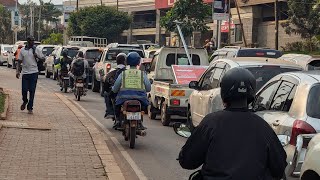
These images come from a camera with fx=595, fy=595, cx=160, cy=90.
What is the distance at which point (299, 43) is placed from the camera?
45781mm

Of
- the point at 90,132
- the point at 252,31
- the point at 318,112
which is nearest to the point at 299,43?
the point at 252,31

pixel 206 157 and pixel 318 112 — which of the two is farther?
pixel 318 112

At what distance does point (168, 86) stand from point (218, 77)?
3508mm

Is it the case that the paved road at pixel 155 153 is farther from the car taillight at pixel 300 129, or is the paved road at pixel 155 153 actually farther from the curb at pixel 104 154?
the car taillight at pixel 300 129

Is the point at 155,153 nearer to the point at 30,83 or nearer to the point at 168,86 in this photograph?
the point at 168,86

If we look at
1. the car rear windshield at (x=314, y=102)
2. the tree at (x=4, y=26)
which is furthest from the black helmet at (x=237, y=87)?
the tree at (x=4, y=26)

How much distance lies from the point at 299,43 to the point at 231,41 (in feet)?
37.3

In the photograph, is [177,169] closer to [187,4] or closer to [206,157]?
[206,157]

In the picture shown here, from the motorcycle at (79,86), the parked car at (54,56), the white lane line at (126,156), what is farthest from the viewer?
the parked car at (54,56)

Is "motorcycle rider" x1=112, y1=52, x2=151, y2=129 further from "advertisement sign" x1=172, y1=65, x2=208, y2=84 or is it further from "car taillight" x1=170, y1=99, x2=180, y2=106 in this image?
"advertisement sign" x1=172, y1=65, x2=208, y2=84

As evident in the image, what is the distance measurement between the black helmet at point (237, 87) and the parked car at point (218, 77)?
5516 mm

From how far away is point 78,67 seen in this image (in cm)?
2069

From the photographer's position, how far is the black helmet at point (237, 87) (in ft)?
12.4

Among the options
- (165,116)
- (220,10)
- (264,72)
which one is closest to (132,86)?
(264,72)
